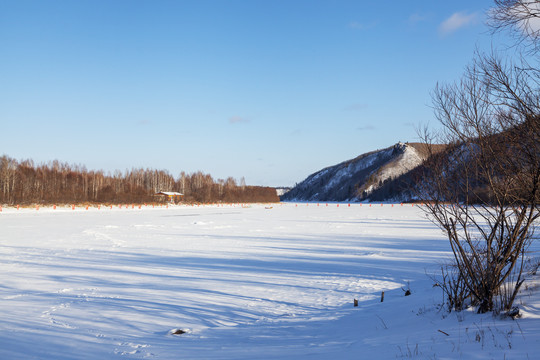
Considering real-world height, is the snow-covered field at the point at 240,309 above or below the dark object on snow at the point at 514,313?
below

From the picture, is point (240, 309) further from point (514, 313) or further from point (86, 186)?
point (86, 186)

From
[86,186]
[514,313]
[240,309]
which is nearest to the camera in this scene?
[514,313]

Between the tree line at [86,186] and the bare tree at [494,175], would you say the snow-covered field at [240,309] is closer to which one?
the bare tree at [494,175]

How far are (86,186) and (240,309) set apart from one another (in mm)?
84235

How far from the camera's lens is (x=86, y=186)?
3204 inches

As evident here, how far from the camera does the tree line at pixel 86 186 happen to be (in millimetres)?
61516

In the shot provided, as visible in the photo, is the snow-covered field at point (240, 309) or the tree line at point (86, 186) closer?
the snow-covered field at point (240, 309)

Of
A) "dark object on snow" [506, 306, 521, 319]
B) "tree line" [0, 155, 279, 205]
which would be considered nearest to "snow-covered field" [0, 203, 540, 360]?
"dark object on snow" [506, 306, 521, 319]

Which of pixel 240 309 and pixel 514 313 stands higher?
pixel 514 313

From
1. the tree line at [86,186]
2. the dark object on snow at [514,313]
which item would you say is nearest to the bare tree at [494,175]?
the dark object on snow at [514,313]

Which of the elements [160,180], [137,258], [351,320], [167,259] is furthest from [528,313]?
[160,180]

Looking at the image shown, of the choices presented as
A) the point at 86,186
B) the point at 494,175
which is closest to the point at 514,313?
the point at 494,175

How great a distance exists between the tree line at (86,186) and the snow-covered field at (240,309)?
54283 mm

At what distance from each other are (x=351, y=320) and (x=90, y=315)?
4.65 m
